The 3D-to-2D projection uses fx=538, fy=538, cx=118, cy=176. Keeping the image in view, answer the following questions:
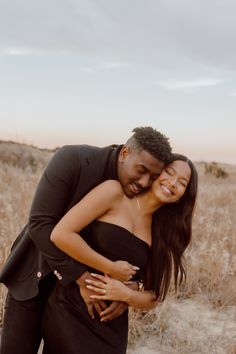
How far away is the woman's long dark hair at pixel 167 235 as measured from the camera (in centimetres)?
274

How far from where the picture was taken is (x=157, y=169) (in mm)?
2518

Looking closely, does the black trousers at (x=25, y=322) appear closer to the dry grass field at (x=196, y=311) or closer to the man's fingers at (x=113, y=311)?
the man's fingers at (x=113, y=311)

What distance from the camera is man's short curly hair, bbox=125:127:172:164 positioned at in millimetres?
2475

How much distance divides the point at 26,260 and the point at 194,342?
1.83 metres

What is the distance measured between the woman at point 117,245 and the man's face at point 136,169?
0.05 metres

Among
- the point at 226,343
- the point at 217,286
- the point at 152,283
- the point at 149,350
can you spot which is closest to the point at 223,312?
the point at 217,286

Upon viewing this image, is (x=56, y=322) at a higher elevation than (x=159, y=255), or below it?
below

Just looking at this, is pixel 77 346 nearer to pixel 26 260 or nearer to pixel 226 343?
pixel 26 260

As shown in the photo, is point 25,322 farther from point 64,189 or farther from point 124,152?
point 124,152

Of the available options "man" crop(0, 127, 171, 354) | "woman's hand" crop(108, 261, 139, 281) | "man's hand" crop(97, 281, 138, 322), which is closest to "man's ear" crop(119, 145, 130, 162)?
"man" crop(0, 127, 171, 354)

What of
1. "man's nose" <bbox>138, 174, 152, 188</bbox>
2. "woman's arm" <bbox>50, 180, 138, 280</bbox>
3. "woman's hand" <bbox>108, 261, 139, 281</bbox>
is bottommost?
"woman's hand" <bbox>108, 261, 139, 281</bbox>

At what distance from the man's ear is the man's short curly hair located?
2 cm

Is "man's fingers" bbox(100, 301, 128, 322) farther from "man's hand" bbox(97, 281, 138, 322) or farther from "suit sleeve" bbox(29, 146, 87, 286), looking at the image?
"suit sleeve" bbox(29, 146, 87, 286)

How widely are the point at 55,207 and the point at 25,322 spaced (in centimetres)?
64
